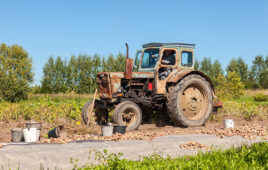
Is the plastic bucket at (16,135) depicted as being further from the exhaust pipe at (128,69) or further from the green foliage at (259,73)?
the green foliage at (259,73)

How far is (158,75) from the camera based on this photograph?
27.2 ft

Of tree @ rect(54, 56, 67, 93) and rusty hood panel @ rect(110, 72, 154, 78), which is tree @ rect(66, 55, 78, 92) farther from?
rusty hood panel @ rect(110, 72, 154, 78)

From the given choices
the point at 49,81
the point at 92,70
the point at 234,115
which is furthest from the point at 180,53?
the point at 49,81

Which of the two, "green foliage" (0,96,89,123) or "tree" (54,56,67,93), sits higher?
"tree" (54,56,67,93)

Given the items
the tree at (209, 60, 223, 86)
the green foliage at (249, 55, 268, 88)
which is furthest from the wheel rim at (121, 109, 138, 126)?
the green foliage at (249, 55, 268, 88)

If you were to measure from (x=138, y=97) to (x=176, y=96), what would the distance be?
3.33 feet

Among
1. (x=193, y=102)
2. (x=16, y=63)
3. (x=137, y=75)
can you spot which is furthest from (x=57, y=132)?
(x=16, y=63)

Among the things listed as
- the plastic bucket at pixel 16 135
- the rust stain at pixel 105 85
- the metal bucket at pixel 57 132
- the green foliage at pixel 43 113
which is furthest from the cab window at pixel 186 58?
the plastic bucket at pixel 16 135

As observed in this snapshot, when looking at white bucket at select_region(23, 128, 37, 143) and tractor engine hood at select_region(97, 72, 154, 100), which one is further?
tractor engine hood at select_region(97, 72, 154, 100)

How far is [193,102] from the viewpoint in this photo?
28.5 ft

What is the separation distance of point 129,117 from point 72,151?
3357 mm

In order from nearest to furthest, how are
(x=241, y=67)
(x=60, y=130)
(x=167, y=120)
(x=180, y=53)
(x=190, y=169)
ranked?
1. (x=190, y=169)
2. (x=60, y=130)
3. (x=180, y=53)
4. (x=167, y=120)
5. (x=241, y=67)

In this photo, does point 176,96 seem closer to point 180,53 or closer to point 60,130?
point 180,53

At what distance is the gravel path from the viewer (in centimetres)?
396
